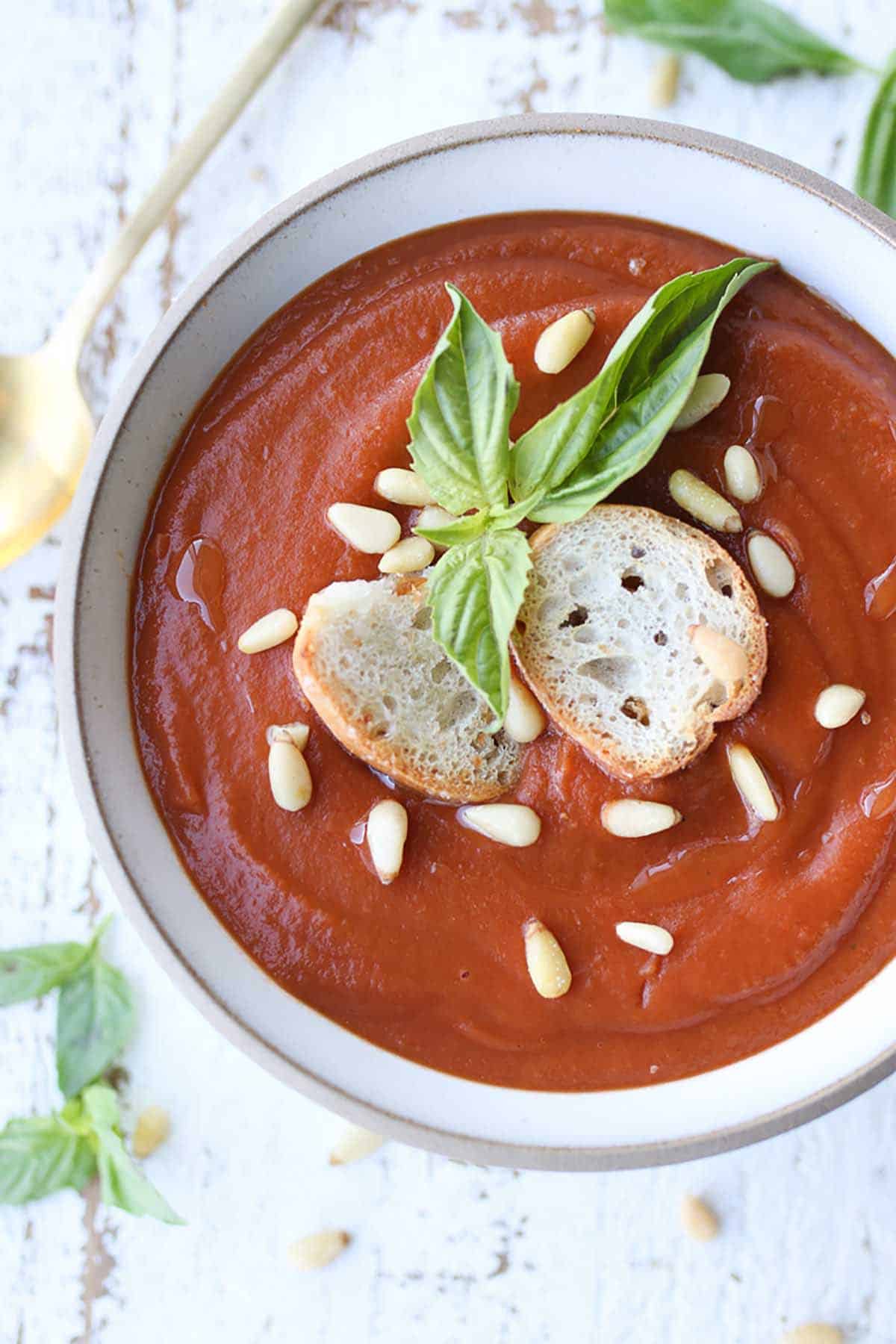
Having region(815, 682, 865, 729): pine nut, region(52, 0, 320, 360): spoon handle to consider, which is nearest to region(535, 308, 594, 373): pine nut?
region(815, 682, 865, 729): pine nut

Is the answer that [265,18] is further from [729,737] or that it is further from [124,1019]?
[124,1019]

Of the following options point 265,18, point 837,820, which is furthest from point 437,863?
point 265,18

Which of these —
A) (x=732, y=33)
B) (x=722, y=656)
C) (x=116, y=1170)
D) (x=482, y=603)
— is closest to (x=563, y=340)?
(x=482, y=603)

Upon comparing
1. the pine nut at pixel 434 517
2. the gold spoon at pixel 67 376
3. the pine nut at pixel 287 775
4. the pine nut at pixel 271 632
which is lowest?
the pine nut at pixel 287 775

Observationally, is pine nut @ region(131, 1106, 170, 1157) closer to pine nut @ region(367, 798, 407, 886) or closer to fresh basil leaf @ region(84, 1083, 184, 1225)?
fresh basil leaf @ region(84, 1083, 184, 1225)

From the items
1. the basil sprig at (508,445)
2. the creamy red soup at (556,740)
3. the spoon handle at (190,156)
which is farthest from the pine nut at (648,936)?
the spoon handle at (190,156)

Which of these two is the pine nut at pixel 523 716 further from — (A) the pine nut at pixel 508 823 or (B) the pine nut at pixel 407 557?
(B) the pine nut at pixel 407 557

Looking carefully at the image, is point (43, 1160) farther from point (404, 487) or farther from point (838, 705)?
point (838, 705)

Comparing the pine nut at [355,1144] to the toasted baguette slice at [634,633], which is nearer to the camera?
the toasted baguette slice at [634,633]
